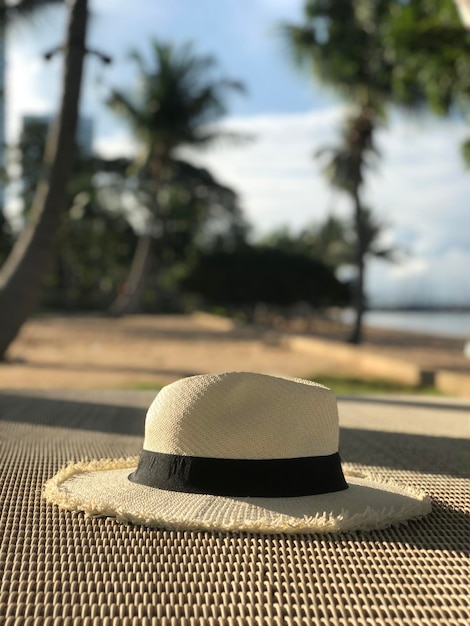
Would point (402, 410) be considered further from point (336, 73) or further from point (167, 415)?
point (336, 73)

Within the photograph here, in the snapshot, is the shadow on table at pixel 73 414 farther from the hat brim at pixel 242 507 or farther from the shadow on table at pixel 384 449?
the hat brim at pixel 242 507

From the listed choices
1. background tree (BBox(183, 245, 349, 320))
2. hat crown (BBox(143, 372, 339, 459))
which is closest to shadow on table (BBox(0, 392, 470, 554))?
hat crown (BBox(143, 372, 339, 459))

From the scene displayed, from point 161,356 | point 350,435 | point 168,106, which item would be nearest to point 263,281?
Answer: point 168,106

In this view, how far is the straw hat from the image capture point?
214 centimetres

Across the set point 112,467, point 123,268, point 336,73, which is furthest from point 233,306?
point 112,467

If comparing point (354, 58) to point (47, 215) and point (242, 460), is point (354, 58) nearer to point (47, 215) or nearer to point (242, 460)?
point (47, 215)

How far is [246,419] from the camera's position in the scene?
2.22 meters

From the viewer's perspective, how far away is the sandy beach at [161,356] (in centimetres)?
1012

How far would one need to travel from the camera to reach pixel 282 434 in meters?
2.22

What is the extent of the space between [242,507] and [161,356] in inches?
458

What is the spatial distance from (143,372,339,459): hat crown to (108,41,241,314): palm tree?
88.3ft

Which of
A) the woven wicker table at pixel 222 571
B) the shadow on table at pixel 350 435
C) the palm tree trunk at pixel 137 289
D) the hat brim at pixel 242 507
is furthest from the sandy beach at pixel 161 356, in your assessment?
the palm tree trunk at pixel 137 289

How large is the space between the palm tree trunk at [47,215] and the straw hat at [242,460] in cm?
731

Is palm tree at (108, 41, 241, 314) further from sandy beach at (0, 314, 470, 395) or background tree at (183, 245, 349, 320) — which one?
sandy beach at (0, 314, 470, 395)
